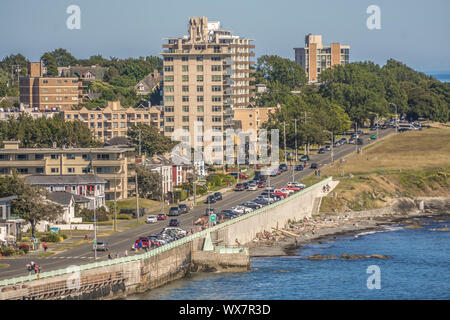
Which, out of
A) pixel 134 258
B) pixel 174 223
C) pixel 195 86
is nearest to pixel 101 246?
pixel 134 258

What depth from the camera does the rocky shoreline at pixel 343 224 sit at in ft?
401

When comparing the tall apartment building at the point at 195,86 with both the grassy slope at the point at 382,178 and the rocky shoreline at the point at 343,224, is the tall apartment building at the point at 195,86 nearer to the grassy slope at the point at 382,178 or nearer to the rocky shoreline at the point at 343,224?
the grassy slope at the point at 382,178

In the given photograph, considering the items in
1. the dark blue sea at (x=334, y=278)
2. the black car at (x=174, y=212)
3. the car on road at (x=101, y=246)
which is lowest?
the dark blue sea at (x=334, y=278)

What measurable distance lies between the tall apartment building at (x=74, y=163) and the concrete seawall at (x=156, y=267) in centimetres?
2431

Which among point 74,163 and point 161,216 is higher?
point 74,163

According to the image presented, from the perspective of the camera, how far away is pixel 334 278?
104 meters

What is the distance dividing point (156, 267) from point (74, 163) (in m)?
50.6

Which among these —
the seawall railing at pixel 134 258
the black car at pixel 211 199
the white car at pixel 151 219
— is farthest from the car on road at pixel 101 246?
the black car at pixel 211 199

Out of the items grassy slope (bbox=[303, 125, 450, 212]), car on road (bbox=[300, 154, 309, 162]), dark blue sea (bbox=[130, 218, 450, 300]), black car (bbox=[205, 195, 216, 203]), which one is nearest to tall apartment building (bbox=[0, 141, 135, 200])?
black car (bbox=[205, 195, 216, 203])

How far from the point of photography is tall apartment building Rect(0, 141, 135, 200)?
14025cm

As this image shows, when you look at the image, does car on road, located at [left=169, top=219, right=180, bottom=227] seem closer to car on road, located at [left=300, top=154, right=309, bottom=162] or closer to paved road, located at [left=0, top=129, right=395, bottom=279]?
paved road, located at [left=0, top=129, right=395, bottom=279]

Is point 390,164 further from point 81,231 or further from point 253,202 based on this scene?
point 81,231

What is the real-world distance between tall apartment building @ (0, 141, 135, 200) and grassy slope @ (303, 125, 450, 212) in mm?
34386

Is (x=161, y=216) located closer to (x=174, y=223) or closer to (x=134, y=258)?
(x=174, y=223)
